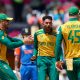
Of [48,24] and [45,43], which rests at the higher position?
[48,24]

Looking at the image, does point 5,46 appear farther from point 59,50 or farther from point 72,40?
point 72,40

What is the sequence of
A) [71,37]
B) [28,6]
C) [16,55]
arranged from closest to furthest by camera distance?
[71,37], [16,55], [28,6]

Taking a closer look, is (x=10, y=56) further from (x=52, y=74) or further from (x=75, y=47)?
(x=75, y=47)

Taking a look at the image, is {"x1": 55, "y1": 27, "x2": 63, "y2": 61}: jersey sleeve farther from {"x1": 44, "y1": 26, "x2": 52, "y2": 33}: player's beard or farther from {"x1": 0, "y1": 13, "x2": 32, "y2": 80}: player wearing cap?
{"x1": 44, "y1": 26, "x2": 52, "y2": 33}: player's beard

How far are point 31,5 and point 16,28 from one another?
190 inches

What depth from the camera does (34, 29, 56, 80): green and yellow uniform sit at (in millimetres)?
19047

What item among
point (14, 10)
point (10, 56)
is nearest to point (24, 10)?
point (14, 10)

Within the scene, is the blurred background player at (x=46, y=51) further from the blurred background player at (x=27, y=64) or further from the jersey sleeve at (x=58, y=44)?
the blurred background player at (x=27, y=64)

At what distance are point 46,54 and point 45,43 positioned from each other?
0.28 metres

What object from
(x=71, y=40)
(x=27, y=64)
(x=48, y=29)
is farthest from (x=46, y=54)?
(x=27, y=64)

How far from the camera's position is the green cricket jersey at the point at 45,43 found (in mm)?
19156

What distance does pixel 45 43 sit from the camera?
63.1ft

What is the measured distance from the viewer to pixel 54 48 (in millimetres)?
19203

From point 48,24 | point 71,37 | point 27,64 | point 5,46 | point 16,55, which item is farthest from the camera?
point 16,55
